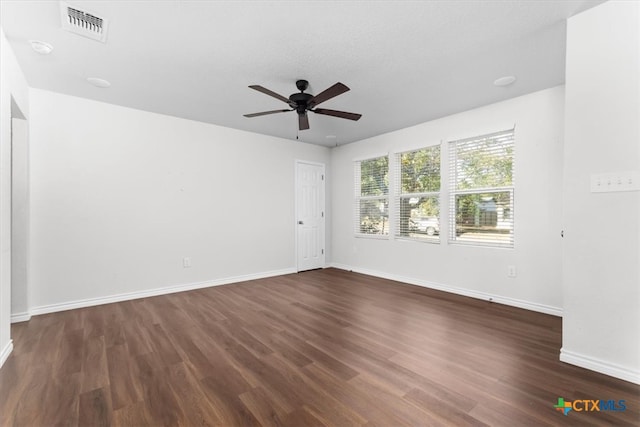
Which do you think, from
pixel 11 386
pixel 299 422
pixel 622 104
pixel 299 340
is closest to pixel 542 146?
pixel 622 104

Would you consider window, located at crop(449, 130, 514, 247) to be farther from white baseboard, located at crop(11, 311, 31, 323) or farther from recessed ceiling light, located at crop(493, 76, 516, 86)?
white baseboard, located at crop(11, 311, 31, 323)

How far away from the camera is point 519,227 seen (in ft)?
11.2

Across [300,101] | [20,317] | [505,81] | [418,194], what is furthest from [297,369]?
[505,81]

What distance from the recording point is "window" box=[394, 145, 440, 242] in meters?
4.30

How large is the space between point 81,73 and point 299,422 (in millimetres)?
3675

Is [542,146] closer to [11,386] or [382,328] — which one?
[382,328]

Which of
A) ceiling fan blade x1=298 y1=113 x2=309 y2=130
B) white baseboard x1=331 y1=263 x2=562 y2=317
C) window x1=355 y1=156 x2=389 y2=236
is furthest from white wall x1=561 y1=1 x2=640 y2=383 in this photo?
window x1=355 y1=156 x2=389 y2=236

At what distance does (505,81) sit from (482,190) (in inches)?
52.5

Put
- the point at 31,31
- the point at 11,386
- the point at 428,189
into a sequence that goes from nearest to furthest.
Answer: the point at 11,386 → the point at 31,31 → the point at 428,189

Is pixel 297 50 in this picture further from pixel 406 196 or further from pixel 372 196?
pixel 372 196

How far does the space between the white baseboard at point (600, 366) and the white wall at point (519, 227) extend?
1.26 meters

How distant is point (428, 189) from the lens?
14.4 feet

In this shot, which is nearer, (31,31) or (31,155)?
(31,31)

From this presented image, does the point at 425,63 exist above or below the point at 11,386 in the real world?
above
